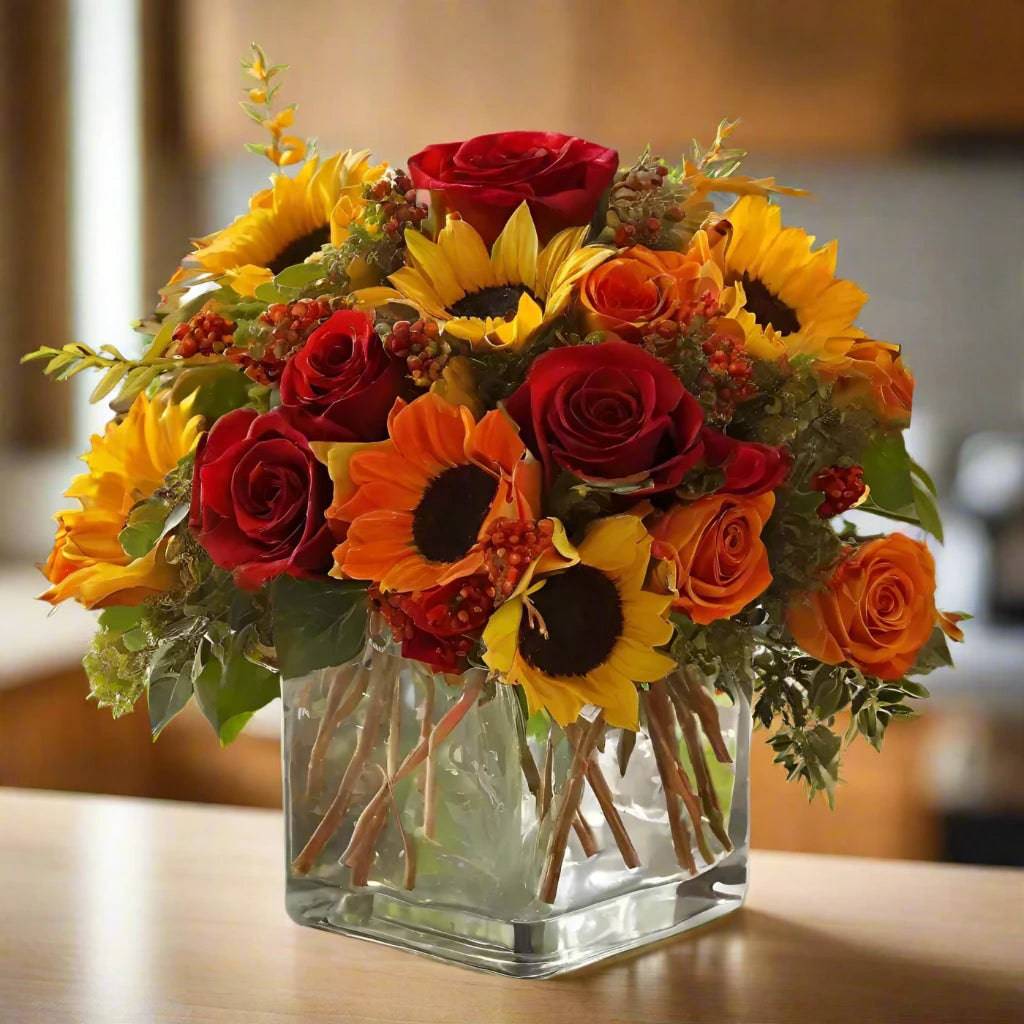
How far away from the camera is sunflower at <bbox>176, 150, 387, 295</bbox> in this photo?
0.71m

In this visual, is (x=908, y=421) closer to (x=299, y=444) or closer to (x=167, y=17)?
(x=299, y=444)

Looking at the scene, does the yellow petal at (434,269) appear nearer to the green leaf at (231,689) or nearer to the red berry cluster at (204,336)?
the red berry cluster at (204,336)

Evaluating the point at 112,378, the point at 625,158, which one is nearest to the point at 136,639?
the point at 112,378

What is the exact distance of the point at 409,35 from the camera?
3012 mm

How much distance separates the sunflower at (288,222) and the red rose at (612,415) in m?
0.19

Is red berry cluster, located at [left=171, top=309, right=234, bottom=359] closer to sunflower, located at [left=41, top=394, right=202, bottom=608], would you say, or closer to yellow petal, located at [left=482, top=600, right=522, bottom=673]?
sunflower, located at [left=41, top=394, right=202, bottom=608]

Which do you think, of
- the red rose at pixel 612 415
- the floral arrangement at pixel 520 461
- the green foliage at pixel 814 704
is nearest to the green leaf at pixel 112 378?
the floral arrangement at pixel 520 461

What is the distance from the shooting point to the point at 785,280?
67cm

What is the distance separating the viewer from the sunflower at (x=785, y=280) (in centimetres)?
66

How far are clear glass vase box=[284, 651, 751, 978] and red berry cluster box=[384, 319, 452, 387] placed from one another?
0.14m

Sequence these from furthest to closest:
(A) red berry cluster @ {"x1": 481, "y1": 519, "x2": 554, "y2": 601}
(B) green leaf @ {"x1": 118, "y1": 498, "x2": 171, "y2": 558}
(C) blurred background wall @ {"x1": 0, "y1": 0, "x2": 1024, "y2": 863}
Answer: (C) blurred background wall @ {"x1": 0, "y1": 0, "x2": 1024, "y2": 863} → (B) green leaf @ {"x1": 118, "y1": 498, "x2": 171, "y2": 558} → (A) red berry cluster @ {"x1": 481, "y1": 519, "x2": 554, "y2": 601}

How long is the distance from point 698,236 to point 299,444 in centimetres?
19

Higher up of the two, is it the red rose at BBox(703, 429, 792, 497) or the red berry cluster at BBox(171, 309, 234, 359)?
the red berry cluster at BBox(171, 309, 234, 359)

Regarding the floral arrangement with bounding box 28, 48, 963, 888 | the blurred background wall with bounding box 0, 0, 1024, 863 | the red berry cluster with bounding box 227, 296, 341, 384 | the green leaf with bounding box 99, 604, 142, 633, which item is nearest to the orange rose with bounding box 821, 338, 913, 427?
the floral arrangement with bounding box 28, 48, 963, 888
